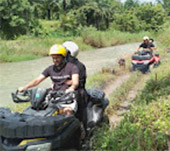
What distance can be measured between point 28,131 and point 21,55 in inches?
798

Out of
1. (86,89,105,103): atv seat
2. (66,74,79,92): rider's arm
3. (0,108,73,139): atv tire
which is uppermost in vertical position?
(66,74,79,92): rider's arm

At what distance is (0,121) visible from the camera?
2.88 metres

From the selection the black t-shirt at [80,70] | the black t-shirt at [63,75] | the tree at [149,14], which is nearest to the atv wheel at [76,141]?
the black t-shirt at [63,75]

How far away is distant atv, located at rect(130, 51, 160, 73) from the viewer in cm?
1058

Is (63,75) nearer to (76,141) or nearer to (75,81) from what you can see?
(75,81)

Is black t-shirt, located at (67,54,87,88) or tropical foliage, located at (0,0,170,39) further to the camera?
tropical foliage, located at (0,0,170,39)

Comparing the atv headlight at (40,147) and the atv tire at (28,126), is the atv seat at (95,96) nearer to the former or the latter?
the atv tire at (28,126)

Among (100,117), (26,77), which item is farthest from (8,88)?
(100,117)

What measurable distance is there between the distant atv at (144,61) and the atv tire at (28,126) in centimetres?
809

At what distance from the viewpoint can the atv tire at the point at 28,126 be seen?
9.11ft

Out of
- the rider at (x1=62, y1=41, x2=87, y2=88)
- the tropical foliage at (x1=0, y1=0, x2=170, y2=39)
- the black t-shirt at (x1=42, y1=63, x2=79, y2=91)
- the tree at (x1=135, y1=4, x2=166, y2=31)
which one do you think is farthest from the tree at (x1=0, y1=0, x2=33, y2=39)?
the tree at (x1=135, y1=4, x2=166, y2=31)

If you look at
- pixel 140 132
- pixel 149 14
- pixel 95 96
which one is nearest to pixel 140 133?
pixel 140 132

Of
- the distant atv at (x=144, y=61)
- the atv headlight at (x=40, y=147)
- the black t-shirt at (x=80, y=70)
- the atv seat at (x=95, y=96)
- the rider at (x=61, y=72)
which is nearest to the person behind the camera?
the atv headlight at (x=40, y=147)

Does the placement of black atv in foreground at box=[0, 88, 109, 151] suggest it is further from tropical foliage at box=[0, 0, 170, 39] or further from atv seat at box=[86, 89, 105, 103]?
tropical foliage at box=[0, 0, 170, 39]
